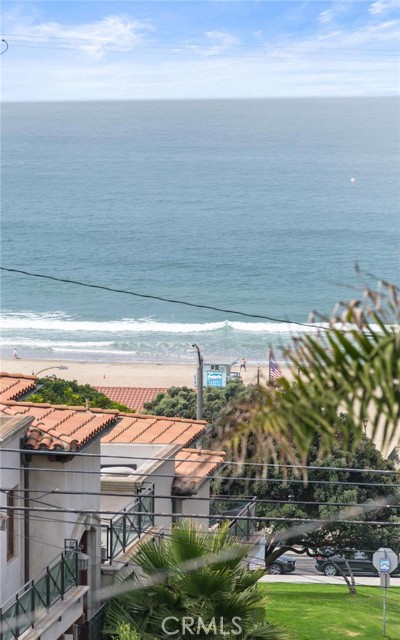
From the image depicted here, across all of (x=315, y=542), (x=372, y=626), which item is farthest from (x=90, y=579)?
(x=315, y=542)

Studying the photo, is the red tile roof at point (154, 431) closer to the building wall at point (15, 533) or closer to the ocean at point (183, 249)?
the building wall at point (15, 533)

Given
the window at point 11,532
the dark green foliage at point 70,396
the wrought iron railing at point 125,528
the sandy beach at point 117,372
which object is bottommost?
the sandy beach at point 117,372

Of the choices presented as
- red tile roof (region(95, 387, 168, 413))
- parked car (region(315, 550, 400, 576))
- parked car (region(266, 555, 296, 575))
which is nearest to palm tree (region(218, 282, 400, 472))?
parked car (region(315, 550, 400, 576))

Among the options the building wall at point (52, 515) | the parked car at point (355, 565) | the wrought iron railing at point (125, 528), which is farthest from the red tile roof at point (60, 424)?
the parked car at point (355, 565)

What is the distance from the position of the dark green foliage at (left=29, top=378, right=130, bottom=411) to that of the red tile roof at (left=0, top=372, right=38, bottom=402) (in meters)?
18.0

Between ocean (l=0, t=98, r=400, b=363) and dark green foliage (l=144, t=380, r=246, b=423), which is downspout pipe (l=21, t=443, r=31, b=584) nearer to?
dark green foliage (l=144, t=380, r=246, b=423)

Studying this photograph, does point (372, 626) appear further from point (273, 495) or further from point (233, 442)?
point (233, 442)

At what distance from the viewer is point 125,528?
16188mm

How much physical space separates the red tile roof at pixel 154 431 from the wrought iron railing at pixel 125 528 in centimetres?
217

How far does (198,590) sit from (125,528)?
11.6 feet

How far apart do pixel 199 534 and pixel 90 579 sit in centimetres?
272

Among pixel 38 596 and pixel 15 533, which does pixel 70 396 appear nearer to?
pixel 15 533

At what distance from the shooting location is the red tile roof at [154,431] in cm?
1914
